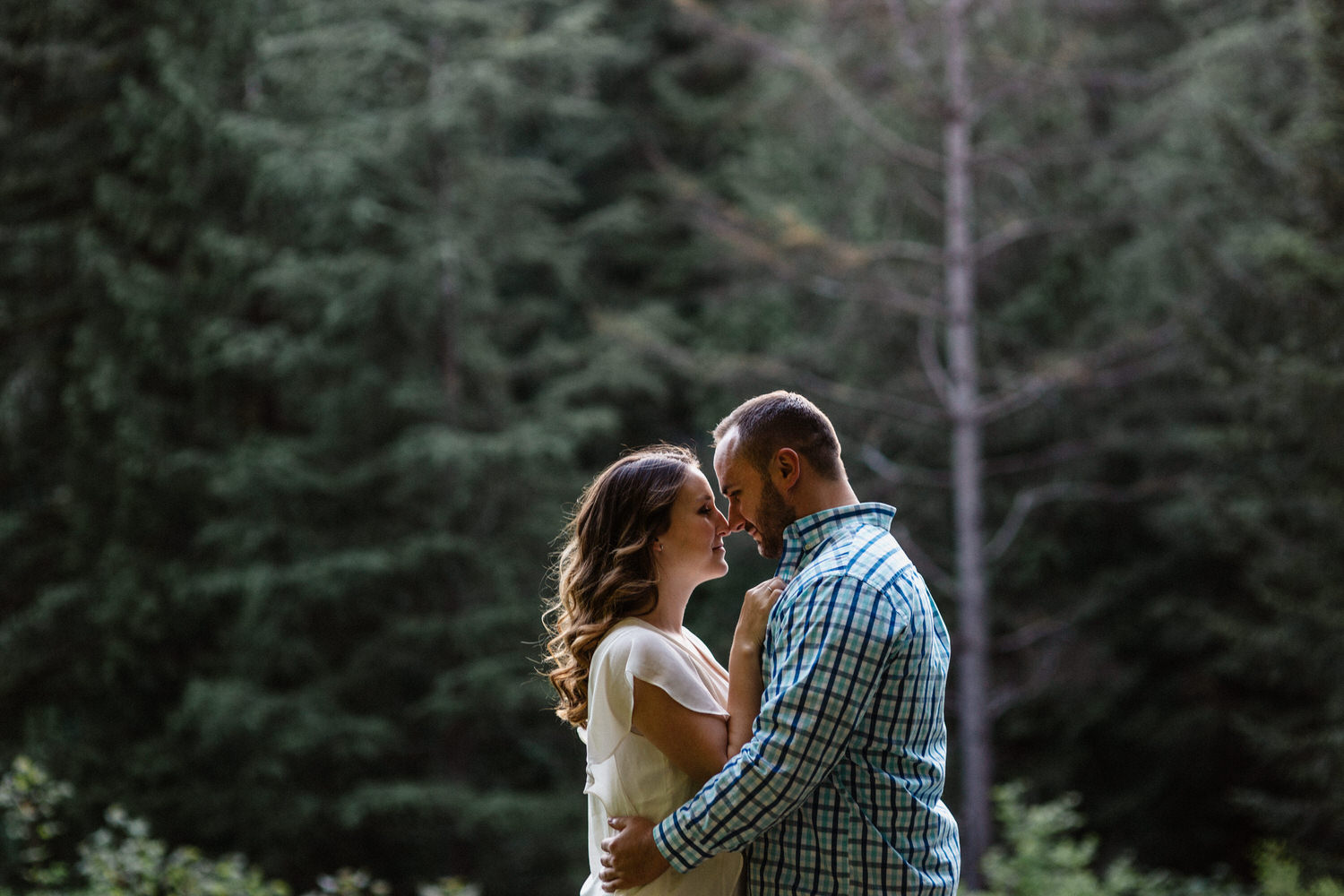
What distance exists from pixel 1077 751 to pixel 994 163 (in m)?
5.59

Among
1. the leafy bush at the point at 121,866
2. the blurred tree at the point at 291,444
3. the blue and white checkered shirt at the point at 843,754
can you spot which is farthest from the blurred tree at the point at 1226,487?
the blue and white checkered shirt at the point at 843,754

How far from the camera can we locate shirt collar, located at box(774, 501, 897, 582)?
214 cm

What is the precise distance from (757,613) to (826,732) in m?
0.28

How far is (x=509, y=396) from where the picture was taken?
12.4 metres

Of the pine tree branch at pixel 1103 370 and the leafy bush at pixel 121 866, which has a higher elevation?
the pine tree branch at pixel 1103 370

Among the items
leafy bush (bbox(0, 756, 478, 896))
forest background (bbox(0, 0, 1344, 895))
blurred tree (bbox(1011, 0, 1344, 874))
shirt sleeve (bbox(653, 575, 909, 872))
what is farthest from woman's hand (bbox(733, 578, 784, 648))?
forest background (bbox(0, 0, 1344, 895))

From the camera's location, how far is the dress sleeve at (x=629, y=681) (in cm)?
217

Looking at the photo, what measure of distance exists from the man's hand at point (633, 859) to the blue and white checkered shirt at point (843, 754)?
5cm

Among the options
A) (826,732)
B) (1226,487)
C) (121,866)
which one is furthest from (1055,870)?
(826,732)

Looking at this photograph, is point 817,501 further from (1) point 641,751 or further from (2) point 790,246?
(2) point 790,246

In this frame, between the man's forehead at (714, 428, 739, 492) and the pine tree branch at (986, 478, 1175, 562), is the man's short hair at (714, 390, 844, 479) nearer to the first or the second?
the man's forehead at (714, 428, 739, 492)

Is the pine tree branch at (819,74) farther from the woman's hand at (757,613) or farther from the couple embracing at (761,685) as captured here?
the woman's hand at (757,613)

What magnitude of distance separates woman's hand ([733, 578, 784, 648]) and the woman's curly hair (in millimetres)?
223

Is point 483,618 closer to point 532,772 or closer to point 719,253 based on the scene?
point 532,772
